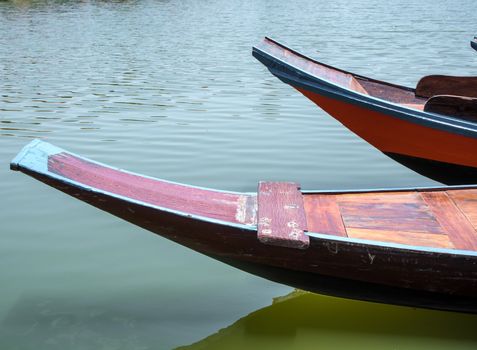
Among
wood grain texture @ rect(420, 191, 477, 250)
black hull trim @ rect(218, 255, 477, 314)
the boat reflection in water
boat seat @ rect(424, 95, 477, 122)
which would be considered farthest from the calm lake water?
boat seat @ rect(424, 95, 477, 122)

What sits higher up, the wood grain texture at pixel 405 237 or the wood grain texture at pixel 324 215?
the wood grain texture at pixel 324 215

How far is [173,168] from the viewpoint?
6.02 m

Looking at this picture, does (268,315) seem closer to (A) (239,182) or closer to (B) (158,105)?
(A) (239,182)

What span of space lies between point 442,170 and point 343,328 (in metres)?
2.13

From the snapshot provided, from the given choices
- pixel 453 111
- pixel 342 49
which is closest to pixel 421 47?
pixel 342 49

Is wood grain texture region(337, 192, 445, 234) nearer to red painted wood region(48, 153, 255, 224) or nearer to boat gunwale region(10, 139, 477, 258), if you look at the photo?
boat gunwale region(10, 139, 477, 258)

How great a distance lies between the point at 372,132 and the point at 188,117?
10.2ft

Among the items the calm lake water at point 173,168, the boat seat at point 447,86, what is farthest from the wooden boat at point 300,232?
the boat seat at point 447,86

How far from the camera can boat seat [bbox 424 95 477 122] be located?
4836mm

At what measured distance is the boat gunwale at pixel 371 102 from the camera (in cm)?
471

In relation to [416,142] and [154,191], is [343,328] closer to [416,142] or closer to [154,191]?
[154,191]

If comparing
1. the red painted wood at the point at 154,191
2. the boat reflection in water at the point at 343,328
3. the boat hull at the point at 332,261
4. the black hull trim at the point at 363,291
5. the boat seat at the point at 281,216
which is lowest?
the boat reflection in water at the point at 343,328

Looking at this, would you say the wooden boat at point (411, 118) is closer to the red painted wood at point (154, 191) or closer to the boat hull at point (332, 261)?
the boat hull at point (332, 261)

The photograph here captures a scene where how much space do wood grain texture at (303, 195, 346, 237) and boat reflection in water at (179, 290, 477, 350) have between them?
58 cm
